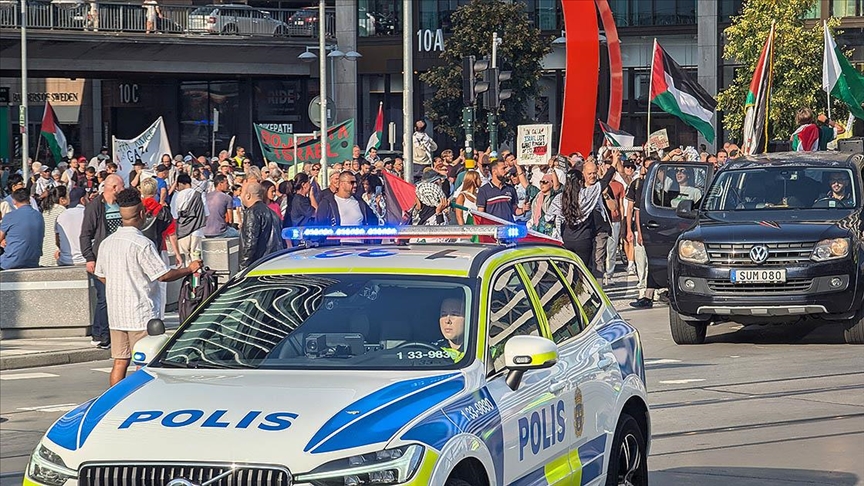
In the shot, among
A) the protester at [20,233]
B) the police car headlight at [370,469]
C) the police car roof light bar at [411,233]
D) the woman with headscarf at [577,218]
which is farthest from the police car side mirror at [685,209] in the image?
the police car headlight at [370,469]

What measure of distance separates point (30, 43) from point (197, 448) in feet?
156

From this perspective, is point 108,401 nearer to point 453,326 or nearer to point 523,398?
point 453,326

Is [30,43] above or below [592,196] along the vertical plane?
above

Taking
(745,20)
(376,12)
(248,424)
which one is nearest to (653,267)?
(248,424)

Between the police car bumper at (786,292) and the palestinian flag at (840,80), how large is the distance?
1296 cm

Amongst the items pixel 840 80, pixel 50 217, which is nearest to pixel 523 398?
pixel 50 217

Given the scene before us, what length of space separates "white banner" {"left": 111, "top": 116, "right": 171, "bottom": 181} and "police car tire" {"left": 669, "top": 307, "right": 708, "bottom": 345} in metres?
17.4

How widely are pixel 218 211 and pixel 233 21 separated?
32.3 meters

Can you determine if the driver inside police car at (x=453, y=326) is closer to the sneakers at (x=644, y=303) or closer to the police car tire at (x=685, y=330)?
the police car tire at (x=685, y=330)

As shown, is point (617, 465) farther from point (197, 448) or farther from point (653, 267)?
point (653, 267)

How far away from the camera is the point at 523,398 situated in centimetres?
618

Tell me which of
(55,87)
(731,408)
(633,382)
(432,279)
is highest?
(55,87)

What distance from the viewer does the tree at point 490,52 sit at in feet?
151

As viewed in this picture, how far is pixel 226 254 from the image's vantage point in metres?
20.9
